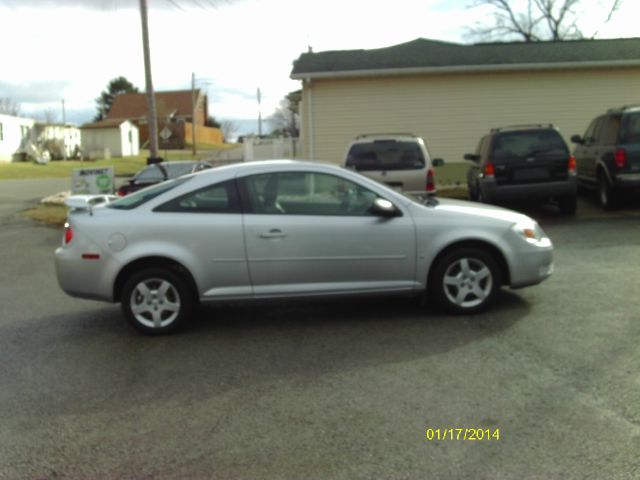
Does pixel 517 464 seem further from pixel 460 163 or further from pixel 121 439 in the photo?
pixel 460 163

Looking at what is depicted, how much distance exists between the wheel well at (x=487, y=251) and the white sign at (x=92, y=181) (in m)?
12.0

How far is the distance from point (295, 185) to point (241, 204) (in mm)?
534

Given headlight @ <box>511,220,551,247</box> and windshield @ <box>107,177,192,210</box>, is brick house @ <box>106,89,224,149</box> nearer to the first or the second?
windshield @ <box>107,177,192,210</box>

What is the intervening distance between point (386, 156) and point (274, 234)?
5.45m

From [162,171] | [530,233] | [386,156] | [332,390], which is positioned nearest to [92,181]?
[162,171]

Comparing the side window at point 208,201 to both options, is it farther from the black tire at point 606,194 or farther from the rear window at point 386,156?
the black tire at point 606,194

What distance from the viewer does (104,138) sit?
5744 cm

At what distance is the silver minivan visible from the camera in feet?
35.4

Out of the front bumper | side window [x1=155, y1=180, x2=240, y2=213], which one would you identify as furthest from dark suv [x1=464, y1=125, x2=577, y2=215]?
side window [x1=155, y1=180, x2=240, y2=213]

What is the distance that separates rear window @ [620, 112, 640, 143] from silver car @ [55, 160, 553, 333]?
690cm

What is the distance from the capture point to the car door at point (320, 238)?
19.5 ft

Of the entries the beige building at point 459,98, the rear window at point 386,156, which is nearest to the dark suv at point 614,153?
the rear window at point 386,156

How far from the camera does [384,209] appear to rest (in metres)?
5.98
